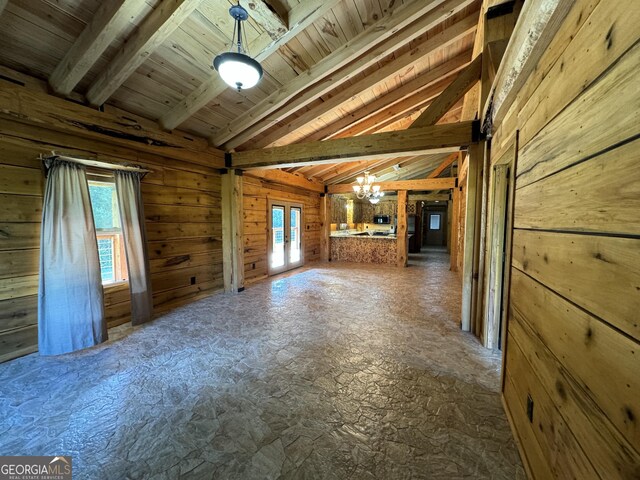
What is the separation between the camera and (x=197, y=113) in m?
3.41

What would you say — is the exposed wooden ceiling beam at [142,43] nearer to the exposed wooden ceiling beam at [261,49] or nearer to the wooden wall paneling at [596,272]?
the exposed wooden ceiling beam at [261,49]

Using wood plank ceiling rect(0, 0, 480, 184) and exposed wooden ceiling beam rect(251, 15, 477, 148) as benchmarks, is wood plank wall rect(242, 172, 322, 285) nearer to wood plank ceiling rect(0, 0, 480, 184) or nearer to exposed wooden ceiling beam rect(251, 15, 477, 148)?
exposed wooden ceiling beam rect(251, 15, 477, 148)

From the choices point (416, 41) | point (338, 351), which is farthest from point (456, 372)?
point (416, 41)

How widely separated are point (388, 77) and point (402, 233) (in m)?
4.50

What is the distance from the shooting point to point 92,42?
82.0 inches

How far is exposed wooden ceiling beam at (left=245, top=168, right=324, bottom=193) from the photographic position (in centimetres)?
520

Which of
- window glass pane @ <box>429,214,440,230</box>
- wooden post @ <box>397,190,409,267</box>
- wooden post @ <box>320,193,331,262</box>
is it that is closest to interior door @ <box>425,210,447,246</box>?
window glass pane @ <box>429,214,440,230</box>

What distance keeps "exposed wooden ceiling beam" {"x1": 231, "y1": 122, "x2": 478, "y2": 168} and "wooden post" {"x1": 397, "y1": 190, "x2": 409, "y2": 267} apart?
12.6 ft

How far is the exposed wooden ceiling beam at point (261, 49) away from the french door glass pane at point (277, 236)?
9.39 feet

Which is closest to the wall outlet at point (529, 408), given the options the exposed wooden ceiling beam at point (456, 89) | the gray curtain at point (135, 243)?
the exposed wooden ceiling beam at point (456, 89)

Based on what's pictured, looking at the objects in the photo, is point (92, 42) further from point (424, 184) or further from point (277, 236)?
point (424, 184)

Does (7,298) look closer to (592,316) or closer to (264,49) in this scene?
(264,49)

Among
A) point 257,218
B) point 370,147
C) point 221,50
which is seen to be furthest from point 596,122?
point 257,218

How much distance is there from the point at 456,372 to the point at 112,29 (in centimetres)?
406
